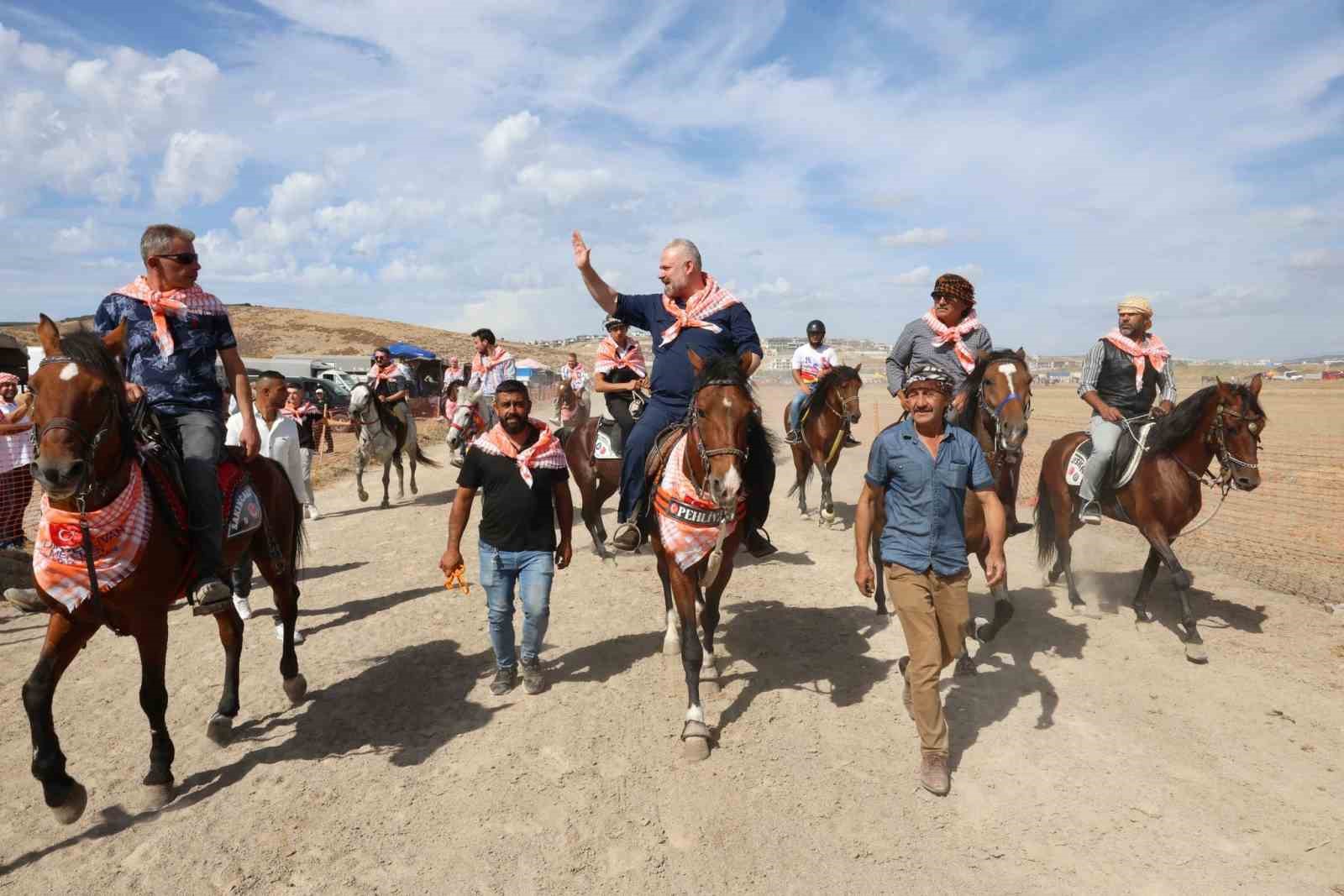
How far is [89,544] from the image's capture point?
3748 mm

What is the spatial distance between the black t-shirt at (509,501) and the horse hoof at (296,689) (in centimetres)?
179

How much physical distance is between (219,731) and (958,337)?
6508 millimetres

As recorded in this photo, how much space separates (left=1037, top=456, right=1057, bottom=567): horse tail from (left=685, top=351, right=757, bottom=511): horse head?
4849mm

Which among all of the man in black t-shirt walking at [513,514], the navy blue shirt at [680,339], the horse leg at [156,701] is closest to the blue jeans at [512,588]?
the man in black t-shirt walking at [513,514]

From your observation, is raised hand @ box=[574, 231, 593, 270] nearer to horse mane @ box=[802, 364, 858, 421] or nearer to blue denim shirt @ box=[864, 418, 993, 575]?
blue denim shirt @ box=[864, 418, 993, 575]

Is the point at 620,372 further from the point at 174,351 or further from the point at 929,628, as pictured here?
the point at 929,628

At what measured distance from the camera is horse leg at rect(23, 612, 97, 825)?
3.84 metres

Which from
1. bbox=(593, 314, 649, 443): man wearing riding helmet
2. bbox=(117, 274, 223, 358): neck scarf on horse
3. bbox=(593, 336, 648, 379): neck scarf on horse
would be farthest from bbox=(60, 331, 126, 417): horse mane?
bbox=(593, 336, 648, 379): neck scarf on horse

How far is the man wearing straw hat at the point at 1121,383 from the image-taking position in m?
7.06

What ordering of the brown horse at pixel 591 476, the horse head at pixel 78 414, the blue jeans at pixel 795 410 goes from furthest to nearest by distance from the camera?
the blue jeans at pixel 795 410
the brown horse at pixel 591 476
the horse head at pixel 78 414

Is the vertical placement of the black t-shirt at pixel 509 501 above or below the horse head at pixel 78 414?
below

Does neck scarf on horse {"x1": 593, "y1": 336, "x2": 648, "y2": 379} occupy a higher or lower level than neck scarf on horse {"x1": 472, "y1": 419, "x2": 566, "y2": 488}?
higher

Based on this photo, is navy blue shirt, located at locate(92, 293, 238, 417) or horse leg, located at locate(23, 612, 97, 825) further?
navy blue shirt, located at locate(92, 293, 238, 417)

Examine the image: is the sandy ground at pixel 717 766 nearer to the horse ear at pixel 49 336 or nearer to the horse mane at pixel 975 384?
the horse mane at pixel 975 384
